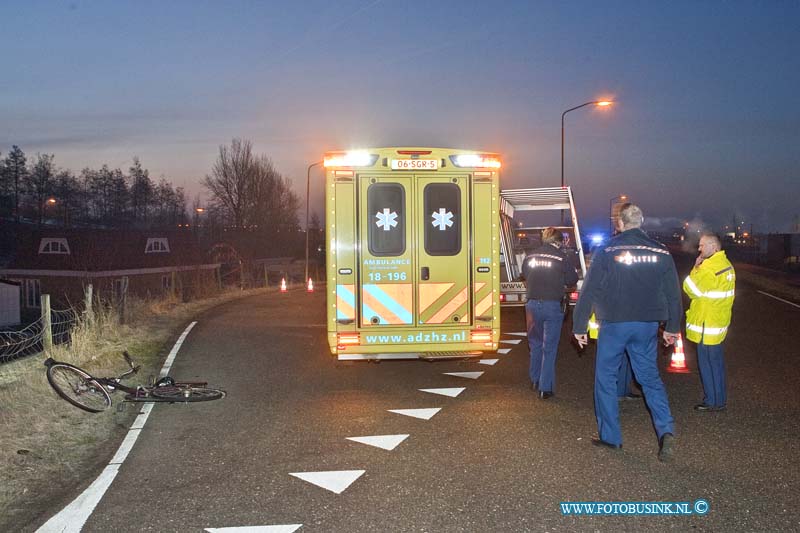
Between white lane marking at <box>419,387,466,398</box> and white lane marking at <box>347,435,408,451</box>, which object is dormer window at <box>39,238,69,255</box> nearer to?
white lane marking at <box>419,387,466,398</box>

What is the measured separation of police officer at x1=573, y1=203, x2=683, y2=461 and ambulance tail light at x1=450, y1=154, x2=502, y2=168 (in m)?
2.92

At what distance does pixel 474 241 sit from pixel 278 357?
416cm

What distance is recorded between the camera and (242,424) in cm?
711

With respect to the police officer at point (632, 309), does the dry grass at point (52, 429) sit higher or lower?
lower

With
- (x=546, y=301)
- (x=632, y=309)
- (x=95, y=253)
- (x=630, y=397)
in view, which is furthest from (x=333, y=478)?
(x=95, y=253)

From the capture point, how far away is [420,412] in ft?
24.7

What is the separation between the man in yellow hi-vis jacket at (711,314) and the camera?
23.7 ft

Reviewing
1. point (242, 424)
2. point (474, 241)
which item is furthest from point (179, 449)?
point (474, 241)

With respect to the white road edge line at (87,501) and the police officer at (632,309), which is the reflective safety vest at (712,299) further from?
the white road edge line at (87,501)

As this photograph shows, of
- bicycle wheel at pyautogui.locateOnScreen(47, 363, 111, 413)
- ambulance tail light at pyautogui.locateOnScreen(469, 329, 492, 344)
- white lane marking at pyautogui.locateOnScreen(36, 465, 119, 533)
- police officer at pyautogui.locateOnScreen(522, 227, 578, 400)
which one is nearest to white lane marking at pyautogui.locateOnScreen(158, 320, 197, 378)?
bicycle wheel at pyautogui.locateOnScreen(47, 363, 111, 413)

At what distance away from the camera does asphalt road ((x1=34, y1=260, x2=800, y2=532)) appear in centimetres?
465

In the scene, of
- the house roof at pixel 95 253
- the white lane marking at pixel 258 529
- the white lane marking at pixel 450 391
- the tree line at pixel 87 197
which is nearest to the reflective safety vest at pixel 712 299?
the white lane marking at pixel 450 391

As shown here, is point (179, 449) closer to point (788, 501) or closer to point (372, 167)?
point (372, 167)

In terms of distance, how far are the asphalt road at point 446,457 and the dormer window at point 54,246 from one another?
176 feet
